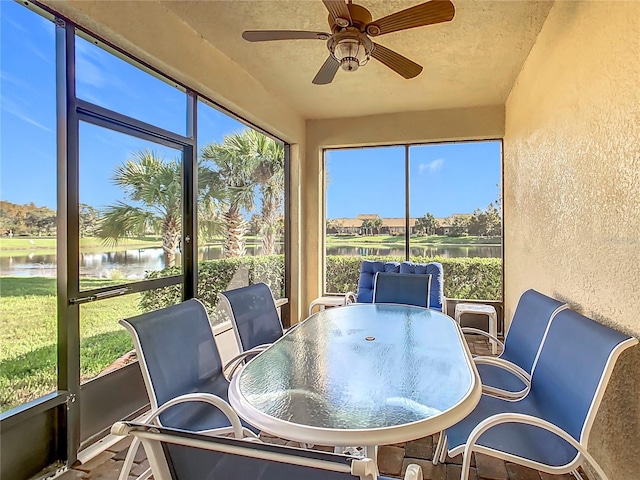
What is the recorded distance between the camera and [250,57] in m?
3.20

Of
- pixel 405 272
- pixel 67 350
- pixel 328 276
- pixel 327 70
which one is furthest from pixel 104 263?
pixel 328 276

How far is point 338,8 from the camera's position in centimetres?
180

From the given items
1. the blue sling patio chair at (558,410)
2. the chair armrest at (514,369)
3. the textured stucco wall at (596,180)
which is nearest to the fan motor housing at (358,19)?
the textured stucco wall at (596,180)

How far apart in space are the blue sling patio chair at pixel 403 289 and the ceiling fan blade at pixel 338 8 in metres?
2.09

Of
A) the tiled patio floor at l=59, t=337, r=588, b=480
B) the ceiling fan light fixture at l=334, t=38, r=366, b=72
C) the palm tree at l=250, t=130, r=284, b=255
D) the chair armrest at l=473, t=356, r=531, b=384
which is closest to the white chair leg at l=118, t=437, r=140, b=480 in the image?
the tiled patio floor at l=59, t=337, r=588, b=480

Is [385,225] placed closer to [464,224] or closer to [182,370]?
[464,224]

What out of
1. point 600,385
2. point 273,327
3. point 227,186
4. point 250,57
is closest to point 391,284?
point 273,327

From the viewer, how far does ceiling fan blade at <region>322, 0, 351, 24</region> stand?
1749 mm

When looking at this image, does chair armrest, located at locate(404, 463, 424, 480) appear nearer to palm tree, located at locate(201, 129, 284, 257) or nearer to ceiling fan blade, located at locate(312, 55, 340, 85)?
ceiling fan blade, located at locate(312, 55, 340, 85)

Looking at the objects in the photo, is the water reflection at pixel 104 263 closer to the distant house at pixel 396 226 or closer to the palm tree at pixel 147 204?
the palm tree at pixel 147 204

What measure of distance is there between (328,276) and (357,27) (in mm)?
3684

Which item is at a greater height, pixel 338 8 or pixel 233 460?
pixel 338 8

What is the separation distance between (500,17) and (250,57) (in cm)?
193

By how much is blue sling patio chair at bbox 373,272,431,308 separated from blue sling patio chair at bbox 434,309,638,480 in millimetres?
1413
